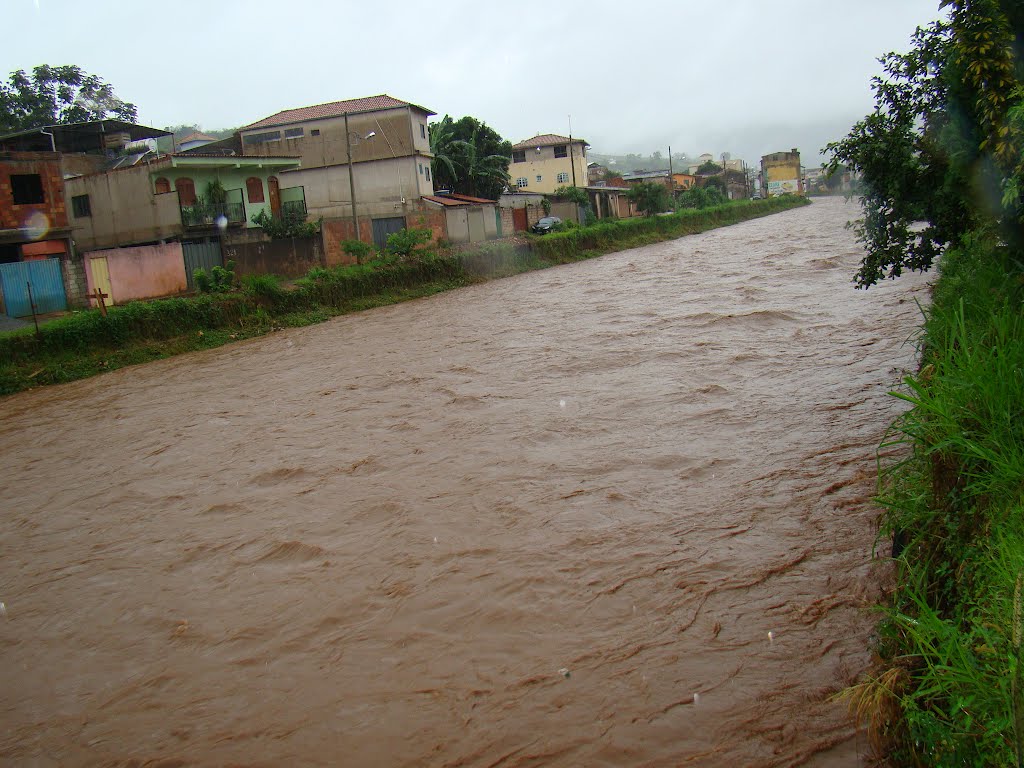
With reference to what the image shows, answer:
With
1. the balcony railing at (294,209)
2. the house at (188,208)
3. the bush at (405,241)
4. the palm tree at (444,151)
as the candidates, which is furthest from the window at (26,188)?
the palm tree at (444,151)

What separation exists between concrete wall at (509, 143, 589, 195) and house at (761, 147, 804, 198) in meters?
37.4

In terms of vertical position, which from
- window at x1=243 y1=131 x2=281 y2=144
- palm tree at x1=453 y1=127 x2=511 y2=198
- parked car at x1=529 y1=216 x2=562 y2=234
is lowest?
parked car at x1=529 y1=216 x2=562 y2=234

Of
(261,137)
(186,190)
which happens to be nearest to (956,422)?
(186,190)

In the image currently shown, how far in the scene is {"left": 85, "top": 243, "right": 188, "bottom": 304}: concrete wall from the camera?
23.7 m

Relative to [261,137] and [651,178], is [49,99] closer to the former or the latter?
[261,137]

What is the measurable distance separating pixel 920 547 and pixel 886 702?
110cm

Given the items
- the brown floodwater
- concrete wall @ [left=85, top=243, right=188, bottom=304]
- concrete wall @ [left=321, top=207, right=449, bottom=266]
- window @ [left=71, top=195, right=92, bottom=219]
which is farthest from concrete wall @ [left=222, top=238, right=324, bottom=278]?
the brown floodwater

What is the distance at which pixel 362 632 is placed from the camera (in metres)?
5.46

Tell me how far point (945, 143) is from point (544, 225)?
3685 centimetres

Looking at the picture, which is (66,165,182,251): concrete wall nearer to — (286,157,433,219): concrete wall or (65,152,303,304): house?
(65,152,303,304): house

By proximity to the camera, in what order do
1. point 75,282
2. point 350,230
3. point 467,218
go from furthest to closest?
point 467,218
point 350,230
point 75,282

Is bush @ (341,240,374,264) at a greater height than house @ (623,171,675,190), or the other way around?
house @ (623,171,675,190)

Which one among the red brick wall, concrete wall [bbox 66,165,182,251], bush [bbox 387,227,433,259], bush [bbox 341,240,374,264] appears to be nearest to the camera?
the red brick wall

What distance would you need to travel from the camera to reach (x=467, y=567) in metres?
6.23
